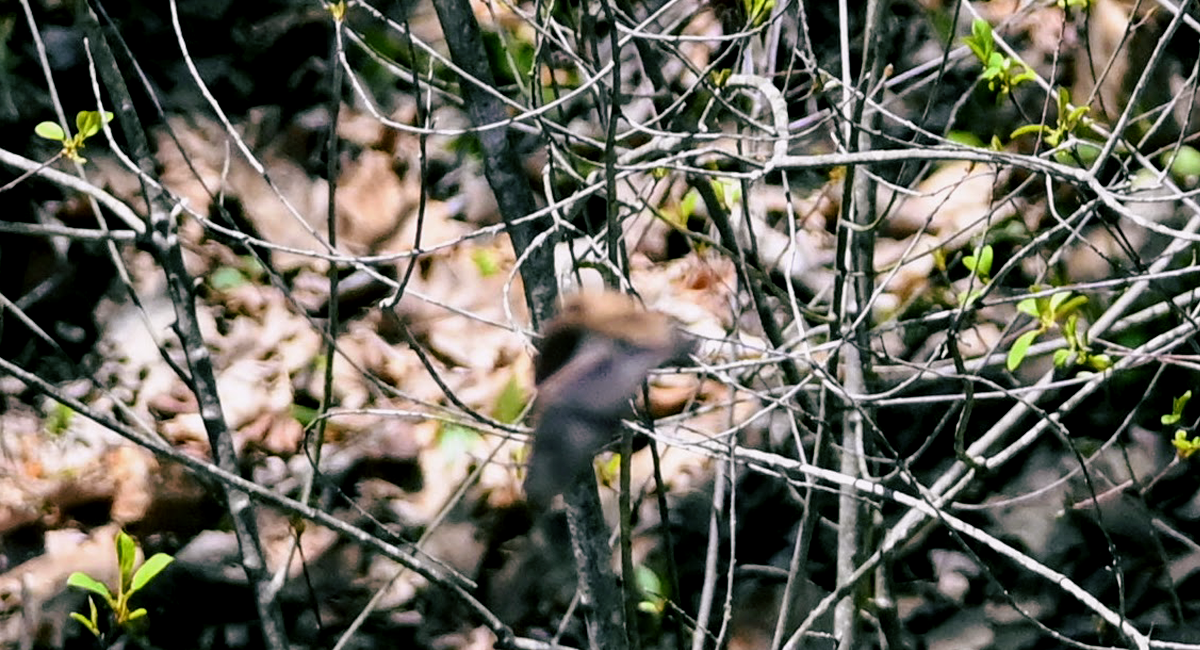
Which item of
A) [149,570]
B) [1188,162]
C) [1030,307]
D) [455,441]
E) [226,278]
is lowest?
[149,570]

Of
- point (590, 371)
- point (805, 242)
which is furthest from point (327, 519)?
point (805, 242)

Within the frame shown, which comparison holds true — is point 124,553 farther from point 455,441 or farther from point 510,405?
point 455,441

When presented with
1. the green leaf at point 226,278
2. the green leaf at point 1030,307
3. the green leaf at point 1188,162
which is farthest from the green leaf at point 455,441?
the green leaf at point 1188,162

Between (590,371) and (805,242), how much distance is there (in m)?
2.05

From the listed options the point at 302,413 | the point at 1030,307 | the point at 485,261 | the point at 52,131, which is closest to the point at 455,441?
the point at 302,413

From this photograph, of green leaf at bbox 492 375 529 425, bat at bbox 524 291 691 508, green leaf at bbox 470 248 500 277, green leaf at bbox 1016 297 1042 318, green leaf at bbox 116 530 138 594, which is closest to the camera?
bat at bbox 524 291 691 508

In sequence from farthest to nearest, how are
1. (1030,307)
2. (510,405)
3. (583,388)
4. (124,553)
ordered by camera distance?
(510,405) < (1030,307) < (124,553) < (583,388)

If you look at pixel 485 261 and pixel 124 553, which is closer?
pixel 124 553

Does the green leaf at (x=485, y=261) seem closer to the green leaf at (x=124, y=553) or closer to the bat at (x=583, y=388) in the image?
the green leaf at (x=124, y=553)

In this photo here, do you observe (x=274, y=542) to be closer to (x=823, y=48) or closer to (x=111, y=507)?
(x=111, y=507)

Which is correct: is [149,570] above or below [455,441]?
below

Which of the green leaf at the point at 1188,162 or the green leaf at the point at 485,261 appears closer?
the green leaf at the point at 1188,162

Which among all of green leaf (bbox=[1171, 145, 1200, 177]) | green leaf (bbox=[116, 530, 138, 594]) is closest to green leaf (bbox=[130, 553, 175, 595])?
green leaf (bbox=[116, 530, 138, 594])

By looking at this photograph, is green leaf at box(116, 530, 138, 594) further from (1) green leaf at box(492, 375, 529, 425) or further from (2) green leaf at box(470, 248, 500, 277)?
(2) green leaf at box(470, 248, 500, 277)
